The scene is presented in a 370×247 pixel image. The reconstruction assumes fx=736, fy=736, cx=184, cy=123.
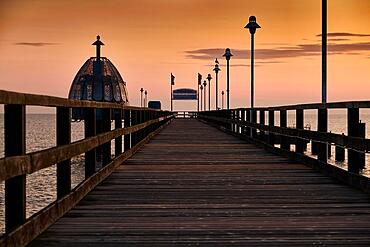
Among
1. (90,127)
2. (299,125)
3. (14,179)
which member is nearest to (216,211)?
(90,127)

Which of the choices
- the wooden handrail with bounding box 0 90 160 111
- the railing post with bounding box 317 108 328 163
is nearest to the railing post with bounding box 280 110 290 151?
the railing post with bounding box 317 108 328 163

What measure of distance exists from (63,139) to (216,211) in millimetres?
1842

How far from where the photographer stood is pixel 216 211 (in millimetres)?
8086

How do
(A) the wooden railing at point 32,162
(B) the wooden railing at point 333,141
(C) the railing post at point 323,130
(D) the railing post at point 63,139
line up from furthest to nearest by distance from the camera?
(C) the railing post at point 323,130 → (B) the wooden railing at point 333,141 → (D) the railing post at point 63,139 → (A) the wooden railing at point 32,162

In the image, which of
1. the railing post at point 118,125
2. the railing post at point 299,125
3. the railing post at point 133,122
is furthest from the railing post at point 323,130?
the railing post at point 133,122

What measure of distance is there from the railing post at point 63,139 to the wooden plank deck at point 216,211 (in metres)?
0.34

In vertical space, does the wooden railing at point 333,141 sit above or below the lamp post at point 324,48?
below

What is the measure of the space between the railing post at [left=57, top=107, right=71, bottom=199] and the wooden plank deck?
341 mm

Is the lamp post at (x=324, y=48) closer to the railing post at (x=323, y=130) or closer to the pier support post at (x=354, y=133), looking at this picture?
the railing post at (x=323, y=130)

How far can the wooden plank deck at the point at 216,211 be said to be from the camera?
644 centimetres

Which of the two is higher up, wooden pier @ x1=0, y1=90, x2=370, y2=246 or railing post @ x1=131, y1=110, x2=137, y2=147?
railing post @ x1=131, y1=110, x2=137, y2=147

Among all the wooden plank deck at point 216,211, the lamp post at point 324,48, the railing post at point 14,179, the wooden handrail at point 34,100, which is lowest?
the wooden plank deck at point 216,211

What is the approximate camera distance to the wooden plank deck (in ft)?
21.1

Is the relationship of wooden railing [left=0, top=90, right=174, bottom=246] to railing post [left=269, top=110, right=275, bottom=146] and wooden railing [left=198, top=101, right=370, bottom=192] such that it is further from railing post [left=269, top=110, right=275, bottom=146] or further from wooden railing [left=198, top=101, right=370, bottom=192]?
railing post [left=269, top=110, right=275, bottom=146]
